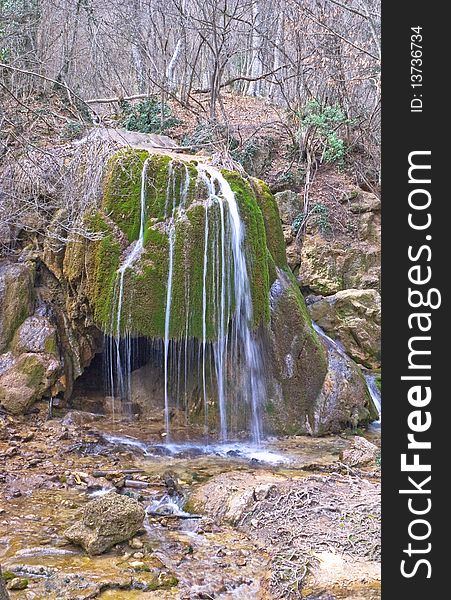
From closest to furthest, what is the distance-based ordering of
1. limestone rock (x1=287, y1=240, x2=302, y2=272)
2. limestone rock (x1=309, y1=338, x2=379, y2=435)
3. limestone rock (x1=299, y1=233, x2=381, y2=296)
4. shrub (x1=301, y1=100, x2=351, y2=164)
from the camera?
limestone rock (x1=309, y1=338, x2=379, y2=435)
limestone rock (x1=299, y1=233, x2=381, y2=296)
limestone rock (x1=287, y1=240, x2=302, y2=272)
shrub (x1=301, y1=100, x2=351, y2=164)

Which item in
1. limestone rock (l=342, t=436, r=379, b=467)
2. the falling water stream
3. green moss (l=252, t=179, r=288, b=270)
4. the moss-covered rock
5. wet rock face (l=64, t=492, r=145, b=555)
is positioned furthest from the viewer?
green moss (l=252, t=179, r=288, b=270)

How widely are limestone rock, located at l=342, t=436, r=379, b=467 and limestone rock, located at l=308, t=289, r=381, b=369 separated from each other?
4.03m

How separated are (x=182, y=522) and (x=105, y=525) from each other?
80 cm

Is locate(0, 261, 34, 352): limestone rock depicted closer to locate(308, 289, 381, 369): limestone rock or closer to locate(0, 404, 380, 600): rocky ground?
locate(0, 404, 380, 600): rocky ground

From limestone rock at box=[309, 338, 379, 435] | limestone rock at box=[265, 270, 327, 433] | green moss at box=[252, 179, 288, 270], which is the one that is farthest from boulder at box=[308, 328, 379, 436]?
green moss at box=[252, 179, 288, 270]

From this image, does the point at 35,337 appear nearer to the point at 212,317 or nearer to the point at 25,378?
the point at 25,378

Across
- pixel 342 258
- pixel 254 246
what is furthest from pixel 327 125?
pixel 254 246

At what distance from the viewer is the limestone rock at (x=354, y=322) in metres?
10.1

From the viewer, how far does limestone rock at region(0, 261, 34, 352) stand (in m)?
7.63

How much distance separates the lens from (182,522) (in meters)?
4.47

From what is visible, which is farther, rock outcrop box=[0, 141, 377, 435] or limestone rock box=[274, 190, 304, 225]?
limestone rock box=[274, 190, 304, 225]

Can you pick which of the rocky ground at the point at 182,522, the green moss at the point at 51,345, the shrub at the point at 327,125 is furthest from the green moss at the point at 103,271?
the shrub at the point at 327,125

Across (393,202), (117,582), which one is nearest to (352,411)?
(117,582)

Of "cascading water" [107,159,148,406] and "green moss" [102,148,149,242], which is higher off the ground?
"green moss" [102,148,149,242]
